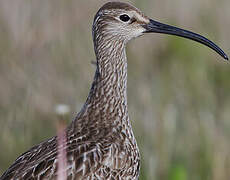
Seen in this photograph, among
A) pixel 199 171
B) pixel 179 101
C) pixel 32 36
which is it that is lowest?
pixel 199 171

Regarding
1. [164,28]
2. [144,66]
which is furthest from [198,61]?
[164,28]

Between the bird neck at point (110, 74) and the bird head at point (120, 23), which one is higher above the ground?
the bird head at point (120, 23)

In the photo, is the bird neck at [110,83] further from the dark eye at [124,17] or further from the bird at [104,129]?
the dark eye at [124,17]

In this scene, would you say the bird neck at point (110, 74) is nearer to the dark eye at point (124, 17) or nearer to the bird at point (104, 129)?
the bird at point (104, 129)

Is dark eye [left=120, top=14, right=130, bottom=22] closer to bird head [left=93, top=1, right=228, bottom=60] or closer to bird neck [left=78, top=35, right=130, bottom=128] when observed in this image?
bird head [left=93, top=1, right=228, bottom=60]

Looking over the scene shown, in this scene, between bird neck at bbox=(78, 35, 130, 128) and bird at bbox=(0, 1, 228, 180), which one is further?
bird neck at bbox=(78, 35, 130, 128)

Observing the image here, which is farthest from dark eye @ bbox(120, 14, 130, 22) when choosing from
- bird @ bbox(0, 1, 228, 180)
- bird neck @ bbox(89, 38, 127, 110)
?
bird neck @ bbox(89, 38, 127, 110)

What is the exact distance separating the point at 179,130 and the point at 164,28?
268 cm

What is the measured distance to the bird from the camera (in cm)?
689

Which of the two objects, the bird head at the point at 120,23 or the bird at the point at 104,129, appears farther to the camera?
the bird head at the point at 120,23

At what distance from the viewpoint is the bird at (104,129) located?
22.6 ft

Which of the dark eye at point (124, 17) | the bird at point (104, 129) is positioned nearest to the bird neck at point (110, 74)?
the bird at point (104, 129)

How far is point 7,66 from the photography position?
10438 millimetres

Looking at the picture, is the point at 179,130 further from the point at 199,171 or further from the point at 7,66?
the point at 7,66
